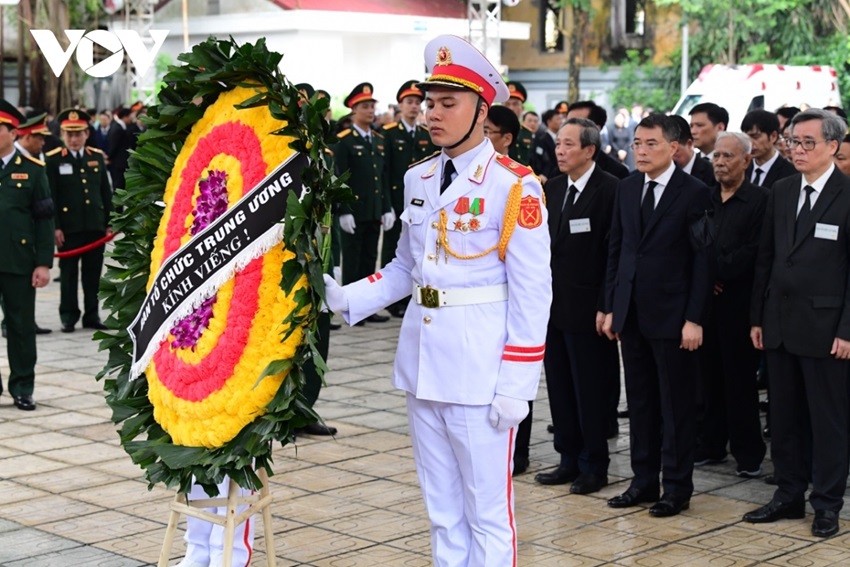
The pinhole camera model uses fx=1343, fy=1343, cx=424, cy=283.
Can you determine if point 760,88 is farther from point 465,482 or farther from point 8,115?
point 465,482

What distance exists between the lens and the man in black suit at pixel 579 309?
669 centimetres

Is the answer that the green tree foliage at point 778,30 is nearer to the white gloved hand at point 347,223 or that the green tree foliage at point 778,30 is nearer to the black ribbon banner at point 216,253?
the white gloved hand at point 347,223

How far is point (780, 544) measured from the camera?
5828 mm

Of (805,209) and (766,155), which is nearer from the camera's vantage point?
(805,209)

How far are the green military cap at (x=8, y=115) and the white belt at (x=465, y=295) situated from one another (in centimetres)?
476

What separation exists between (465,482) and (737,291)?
3001 mm

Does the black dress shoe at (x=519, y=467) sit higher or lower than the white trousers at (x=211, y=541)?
lower

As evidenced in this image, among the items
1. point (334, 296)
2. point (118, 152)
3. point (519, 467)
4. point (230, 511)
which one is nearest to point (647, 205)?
point (519, 467)

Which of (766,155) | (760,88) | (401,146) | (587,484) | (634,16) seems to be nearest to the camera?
(587,484)

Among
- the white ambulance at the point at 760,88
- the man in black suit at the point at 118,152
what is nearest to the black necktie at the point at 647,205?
the white ambulance at the point at 760,88

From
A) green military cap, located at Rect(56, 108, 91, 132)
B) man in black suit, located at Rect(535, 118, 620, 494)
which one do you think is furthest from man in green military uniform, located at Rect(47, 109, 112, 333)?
man in black suit, located at Rect(535, 118, 620, 494)

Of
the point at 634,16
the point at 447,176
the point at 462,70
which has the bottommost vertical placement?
the point at 447,176

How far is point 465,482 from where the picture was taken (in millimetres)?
4586

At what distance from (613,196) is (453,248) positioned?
2.36m
